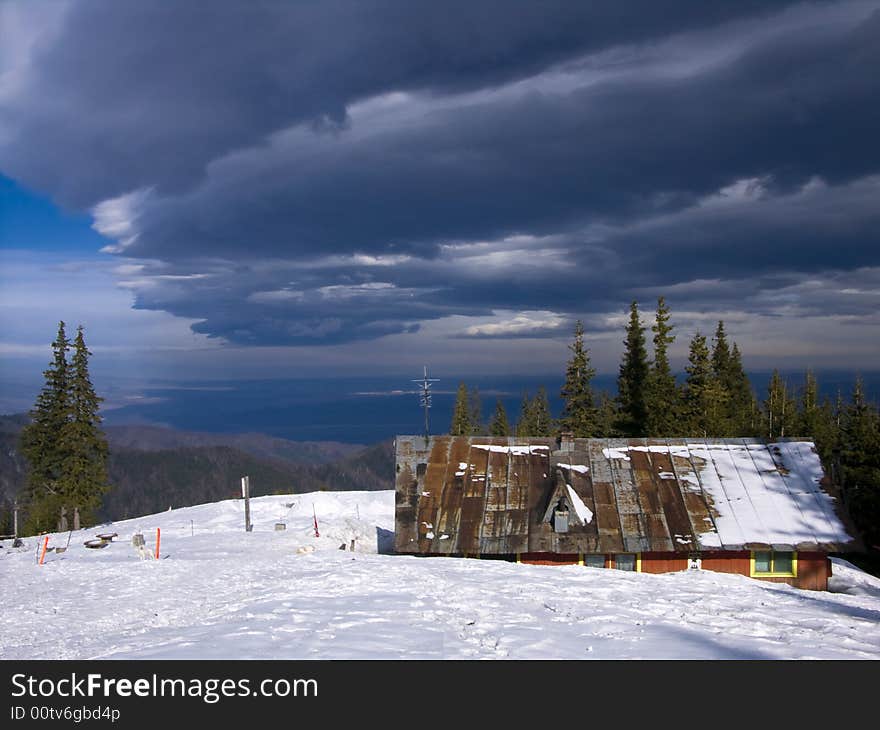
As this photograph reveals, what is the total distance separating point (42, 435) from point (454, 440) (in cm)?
3434

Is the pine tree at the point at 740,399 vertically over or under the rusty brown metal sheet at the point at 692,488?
over

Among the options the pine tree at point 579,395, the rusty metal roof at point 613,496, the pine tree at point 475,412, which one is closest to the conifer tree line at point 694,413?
the pine tree at point 579,395

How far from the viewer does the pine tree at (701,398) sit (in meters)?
51.5

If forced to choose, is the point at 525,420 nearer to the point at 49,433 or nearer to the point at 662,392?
the point at 662,392

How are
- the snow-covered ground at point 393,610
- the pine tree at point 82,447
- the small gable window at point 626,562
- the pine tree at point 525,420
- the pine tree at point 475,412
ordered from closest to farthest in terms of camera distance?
the snow-covered ground at point 393,610, the small gable window at point 626,562, the pine tree at point 82,447, the pine tree at point 525,420, the pine tree at point 475,412

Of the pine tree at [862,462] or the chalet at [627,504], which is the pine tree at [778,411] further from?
the chalet at [627,504]

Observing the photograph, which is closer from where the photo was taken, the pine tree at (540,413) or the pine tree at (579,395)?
the pine tree at (579,395)

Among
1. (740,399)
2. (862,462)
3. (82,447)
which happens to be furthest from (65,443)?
(740,399)

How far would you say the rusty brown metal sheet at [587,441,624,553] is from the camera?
25047 mm

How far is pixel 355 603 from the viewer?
15.2m

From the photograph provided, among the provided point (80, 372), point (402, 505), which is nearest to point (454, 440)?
point (402, 505)

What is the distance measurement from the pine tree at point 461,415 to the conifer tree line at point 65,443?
126 ft

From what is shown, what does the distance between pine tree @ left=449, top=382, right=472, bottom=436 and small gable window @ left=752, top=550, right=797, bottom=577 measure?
53.3 metres
